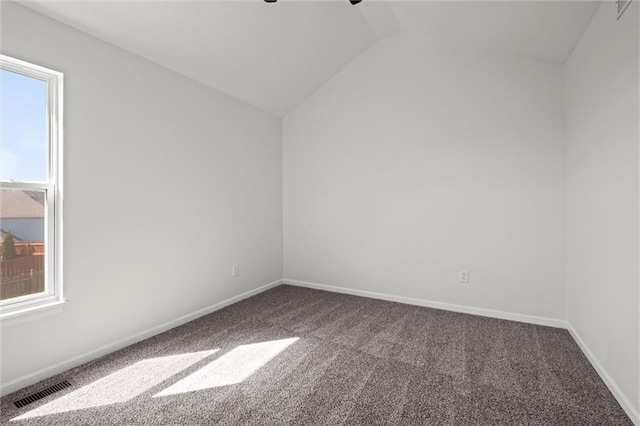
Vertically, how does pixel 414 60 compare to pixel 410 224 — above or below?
above

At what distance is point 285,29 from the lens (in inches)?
119

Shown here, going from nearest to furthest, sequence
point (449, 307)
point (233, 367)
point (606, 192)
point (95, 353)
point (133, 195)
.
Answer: point (606, 192) < point (233, 367) < point (95, 353) < point (133, 195) < point (449, 307)

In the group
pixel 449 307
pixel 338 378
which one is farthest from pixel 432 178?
pixel 338 378

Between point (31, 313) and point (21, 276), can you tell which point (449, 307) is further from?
point (21, 276)

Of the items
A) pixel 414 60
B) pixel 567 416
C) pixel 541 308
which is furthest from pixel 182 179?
pixel 541 308

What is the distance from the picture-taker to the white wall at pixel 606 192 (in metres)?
1.79

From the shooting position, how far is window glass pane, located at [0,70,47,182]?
2047mm

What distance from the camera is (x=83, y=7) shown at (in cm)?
214

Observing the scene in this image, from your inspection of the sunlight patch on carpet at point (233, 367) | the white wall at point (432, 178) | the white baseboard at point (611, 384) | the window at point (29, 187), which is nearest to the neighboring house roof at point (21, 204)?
the window at point (29, 187)

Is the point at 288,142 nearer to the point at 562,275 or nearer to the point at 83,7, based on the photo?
the point at 83,7

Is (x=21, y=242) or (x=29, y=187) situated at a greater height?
(x=29, y=187)

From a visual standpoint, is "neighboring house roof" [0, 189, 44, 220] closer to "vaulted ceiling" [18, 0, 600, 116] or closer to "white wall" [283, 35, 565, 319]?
"vaulted ceiling" [18, 0, 600, 116]

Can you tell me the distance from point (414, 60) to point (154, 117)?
9.29 feet

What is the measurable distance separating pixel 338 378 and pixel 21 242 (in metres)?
2.32
